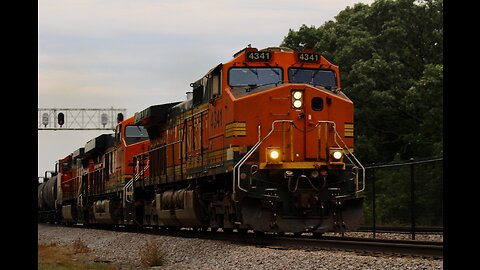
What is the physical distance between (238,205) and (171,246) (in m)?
2.22

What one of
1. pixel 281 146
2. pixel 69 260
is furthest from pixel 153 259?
pixel 281 146

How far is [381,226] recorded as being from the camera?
842 inches

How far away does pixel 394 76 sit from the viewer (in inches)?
1505

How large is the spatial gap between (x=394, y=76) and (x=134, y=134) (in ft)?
49.5

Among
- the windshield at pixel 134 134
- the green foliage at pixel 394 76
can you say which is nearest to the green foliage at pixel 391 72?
the green foliage at pixel 394 76

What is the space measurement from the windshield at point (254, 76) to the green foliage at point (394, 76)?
17.9 metres

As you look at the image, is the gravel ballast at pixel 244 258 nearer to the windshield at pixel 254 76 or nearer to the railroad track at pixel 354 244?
the railroad track at pixel 354 244

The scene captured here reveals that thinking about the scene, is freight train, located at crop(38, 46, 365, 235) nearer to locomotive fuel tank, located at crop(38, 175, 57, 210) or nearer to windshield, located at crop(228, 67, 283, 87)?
windshield, located at crop(228, 67, 283, 87)

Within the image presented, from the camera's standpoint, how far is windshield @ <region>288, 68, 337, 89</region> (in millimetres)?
16828

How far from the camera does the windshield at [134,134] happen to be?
2902 centimetres

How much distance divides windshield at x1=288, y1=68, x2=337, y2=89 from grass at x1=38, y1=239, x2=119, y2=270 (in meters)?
5.86

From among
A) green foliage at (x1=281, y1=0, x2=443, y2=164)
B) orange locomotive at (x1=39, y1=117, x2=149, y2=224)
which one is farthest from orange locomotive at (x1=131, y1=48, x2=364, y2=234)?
green foliage at (x1=281, y1=0, x2=443, y2=164)
